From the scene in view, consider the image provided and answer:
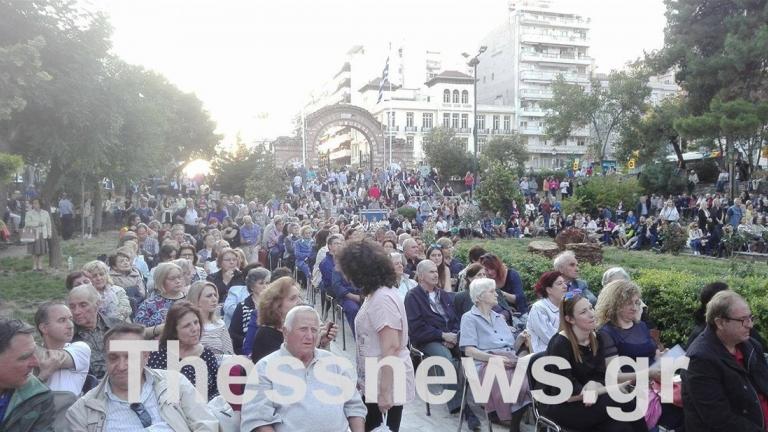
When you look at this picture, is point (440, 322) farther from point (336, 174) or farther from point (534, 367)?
point (336, 174)

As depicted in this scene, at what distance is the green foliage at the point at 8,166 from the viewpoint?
7594 mm

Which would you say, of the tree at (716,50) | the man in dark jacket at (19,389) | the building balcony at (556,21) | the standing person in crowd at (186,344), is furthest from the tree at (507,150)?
the man in dark jacket at (19,389)

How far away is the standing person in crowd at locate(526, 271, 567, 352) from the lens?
214 inches

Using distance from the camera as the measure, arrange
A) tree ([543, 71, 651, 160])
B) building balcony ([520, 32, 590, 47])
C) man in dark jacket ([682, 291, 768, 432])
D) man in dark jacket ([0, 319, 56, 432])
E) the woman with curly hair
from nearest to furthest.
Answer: man in dark jacket ([0, 319, 56, 432]) < man in dark jacket ([682, 291, 768, 432]) < the woman with curly hair < tree ([543, 71, 651, 160]) < building balcony ([520, 32, 590, 47])

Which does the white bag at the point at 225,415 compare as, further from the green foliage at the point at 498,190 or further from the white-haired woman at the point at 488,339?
the green foliage at the point at 498,190

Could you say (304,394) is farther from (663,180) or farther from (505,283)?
(663,180)

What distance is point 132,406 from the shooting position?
337 centimetres

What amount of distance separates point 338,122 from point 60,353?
43.3 meters

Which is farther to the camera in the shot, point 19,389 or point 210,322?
point 210,322

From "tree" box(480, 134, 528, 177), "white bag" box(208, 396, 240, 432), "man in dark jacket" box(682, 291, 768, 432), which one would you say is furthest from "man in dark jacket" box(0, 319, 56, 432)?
"tree" box(480, 134, 528, 177)

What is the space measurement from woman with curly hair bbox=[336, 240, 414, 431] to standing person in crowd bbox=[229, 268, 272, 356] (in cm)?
134

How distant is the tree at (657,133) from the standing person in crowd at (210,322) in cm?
2410

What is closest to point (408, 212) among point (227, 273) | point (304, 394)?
point (227, 273)

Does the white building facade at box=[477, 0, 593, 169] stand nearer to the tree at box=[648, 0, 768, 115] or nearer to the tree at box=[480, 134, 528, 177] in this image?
the tree at box=[480, 134, 528, 177]
